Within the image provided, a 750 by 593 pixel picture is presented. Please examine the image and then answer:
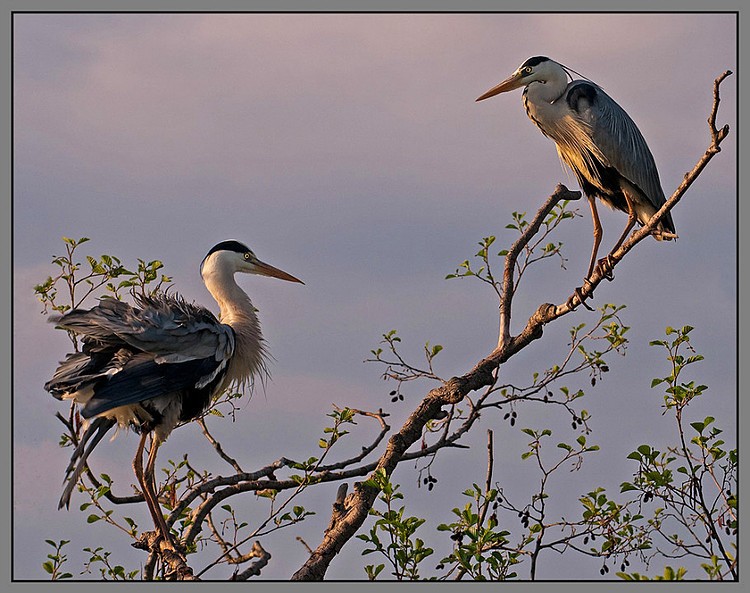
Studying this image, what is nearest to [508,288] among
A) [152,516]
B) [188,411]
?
[188,411]

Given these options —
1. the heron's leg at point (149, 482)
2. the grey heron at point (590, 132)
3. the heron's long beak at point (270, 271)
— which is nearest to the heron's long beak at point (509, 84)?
the grey heron at point (590, 132)

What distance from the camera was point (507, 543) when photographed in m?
4.28

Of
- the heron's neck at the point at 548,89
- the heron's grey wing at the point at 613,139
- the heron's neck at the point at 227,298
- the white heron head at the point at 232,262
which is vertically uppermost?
the heron's neck at the point at 548,89

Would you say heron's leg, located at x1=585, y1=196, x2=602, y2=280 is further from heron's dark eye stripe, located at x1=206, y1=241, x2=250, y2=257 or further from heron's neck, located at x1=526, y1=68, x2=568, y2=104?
heron's dark eye stripe, located at x1=206, y1=241, x2=250, y2=257

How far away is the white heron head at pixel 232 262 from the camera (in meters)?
6.29

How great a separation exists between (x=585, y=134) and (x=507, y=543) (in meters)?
3.59

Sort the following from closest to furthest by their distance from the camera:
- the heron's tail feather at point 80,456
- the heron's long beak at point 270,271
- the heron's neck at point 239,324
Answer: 1. the heron's tail feather at point 80,456
2. the heron's neck at point 239,324
3. the heron's long beak at point 270,271

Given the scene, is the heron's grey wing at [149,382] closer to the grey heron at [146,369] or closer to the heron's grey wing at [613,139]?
the grey heron at [146,369]

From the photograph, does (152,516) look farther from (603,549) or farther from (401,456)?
(603,549)

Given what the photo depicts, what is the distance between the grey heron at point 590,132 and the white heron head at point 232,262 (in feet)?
6.60

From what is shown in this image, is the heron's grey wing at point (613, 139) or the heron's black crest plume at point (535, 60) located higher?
the heron's black crest plume at point (535, 60)

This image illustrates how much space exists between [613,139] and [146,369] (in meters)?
3.81

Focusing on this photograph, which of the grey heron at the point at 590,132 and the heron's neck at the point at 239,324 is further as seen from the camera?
the grey heron at the point at 590,132

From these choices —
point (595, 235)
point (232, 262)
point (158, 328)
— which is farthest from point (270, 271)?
point (595, 235)
